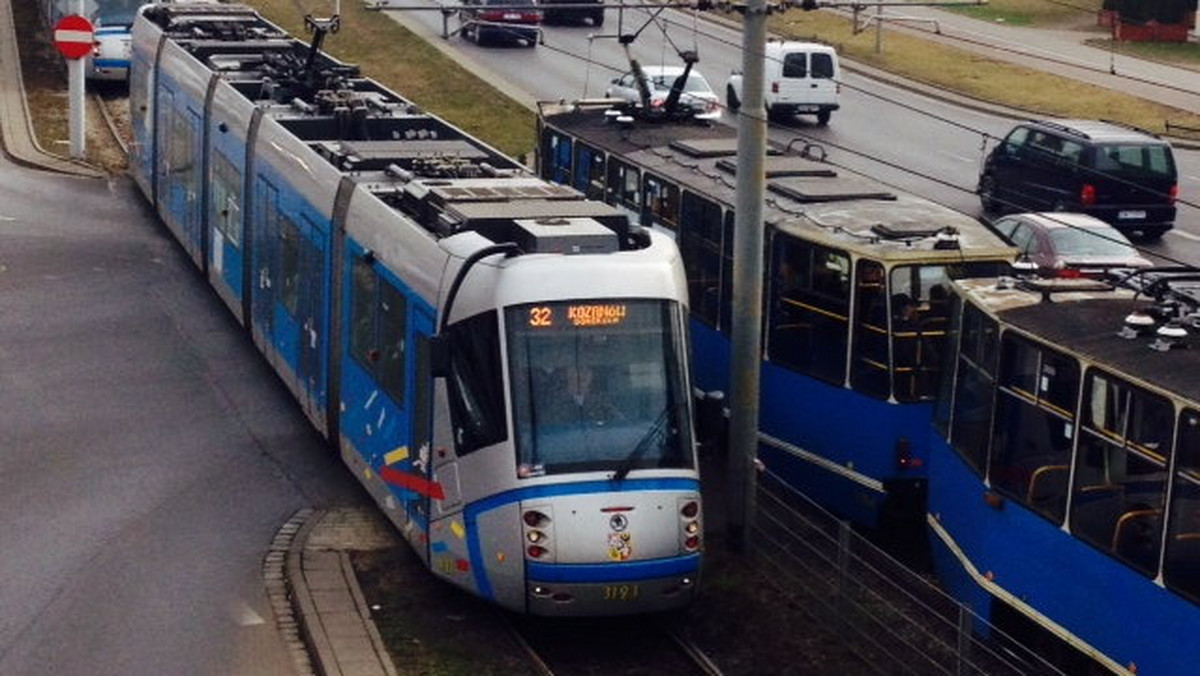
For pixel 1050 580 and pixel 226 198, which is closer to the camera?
pixel 1050 580

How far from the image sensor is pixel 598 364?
1711cm

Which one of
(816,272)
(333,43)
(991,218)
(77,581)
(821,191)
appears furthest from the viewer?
(333,43)

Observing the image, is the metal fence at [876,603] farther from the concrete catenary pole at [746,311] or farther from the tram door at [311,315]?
the tram door at [311,315]

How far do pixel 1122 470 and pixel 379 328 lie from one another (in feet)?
22.6

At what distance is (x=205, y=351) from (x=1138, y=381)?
46.8 feet

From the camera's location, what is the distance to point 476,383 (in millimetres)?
17141

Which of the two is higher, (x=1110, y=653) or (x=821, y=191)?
(x=821, y=191)

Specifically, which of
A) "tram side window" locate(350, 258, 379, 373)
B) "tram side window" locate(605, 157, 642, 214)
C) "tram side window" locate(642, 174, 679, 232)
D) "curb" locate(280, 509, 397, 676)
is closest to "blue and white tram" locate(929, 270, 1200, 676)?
"curb" locate(280, 509, 397, 676)

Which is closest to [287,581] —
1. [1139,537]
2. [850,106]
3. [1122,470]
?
[1122,470]

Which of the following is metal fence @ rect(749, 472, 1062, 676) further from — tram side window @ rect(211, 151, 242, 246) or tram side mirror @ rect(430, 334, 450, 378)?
tram side window @ rect(211, 151, 242, 246)

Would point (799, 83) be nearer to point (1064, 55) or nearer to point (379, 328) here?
point (1064, 55)

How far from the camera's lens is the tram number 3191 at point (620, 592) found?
1672cm

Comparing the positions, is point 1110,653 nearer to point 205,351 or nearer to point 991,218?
point 205,351

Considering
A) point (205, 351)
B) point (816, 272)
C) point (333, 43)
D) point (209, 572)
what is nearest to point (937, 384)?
point (816, 272)
